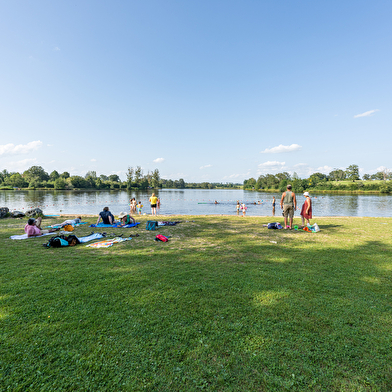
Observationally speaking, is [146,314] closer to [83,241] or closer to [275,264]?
[275,264]

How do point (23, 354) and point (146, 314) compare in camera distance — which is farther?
point (146, 314)

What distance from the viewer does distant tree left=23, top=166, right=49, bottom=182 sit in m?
121

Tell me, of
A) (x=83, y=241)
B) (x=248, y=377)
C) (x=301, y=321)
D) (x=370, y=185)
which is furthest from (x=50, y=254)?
(x=370, y=185)

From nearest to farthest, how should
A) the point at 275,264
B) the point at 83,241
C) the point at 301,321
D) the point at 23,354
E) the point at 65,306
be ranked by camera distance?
the point at 23,354, the point at 301,321, the point at 65,306, the point at 275,264, the point at 83,241

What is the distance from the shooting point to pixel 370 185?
102312mm

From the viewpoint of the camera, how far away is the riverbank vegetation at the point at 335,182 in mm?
101400

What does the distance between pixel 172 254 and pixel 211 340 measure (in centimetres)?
432

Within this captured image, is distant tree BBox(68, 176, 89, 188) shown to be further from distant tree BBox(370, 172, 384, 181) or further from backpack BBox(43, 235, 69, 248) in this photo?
distant tree BBox(370, 172, 384, 181)

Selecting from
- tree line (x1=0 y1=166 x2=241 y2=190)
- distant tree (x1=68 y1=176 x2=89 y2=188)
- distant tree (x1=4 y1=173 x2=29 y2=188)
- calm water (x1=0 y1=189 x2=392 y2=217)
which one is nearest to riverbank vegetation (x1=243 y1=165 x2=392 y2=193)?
calm water (x1=0 y1=189 x2=392 y2=217)

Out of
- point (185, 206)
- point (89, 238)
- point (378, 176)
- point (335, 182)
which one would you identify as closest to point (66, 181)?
point (185, 206)

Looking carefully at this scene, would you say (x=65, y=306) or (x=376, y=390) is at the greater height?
(x=65, y=306)

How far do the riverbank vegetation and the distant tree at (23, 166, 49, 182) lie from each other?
146480mm

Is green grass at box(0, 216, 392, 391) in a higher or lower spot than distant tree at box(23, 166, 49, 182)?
lower

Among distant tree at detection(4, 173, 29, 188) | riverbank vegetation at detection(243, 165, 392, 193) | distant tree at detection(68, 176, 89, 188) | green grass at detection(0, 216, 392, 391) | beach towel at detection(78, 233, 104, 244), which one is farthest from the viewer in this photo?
distant tree at detection(4, 173, 29, 188)
